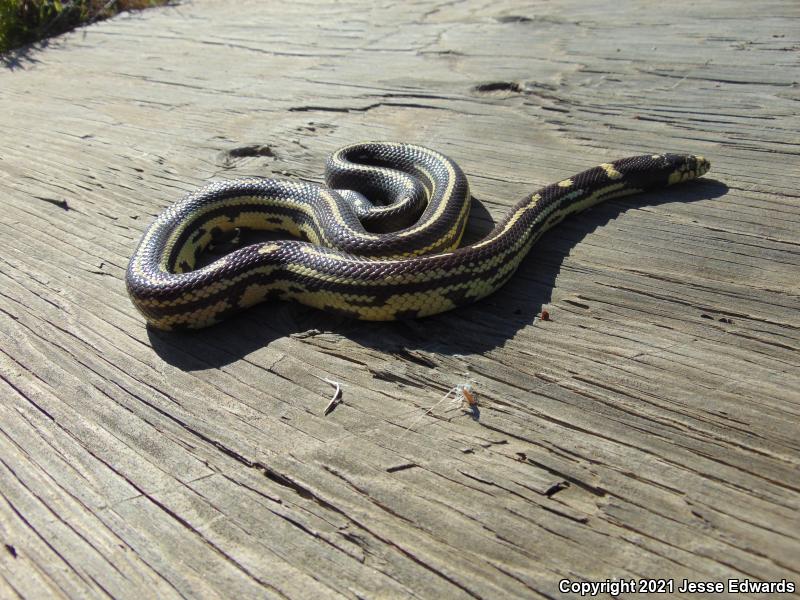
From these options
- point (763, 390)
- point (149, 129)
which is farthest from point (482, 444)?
point (149, 129)

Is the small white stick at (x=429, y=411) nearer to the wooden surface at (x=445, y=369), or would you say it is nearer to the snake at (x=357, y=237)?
the wooden surface at (x=445, y=369)

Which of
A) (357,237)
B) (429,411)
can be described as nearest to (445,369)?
(429,411)

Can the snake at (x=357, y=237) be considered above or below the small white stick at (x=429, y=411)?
above

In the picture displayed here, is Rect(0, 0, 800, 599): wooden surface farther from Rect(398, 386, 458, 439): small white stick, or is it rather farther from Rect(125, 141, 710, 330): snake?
Rect(125, 141, 710, 330): snake

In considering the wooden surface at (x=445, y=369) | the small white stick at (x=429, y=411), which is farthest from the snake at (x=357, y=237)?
the small white stick at (x=429, y=411)

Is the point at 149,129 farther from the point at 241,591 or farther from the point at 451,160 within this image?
the point at 241,591

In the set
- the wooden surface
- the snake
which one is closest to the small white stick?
the wooden surface
